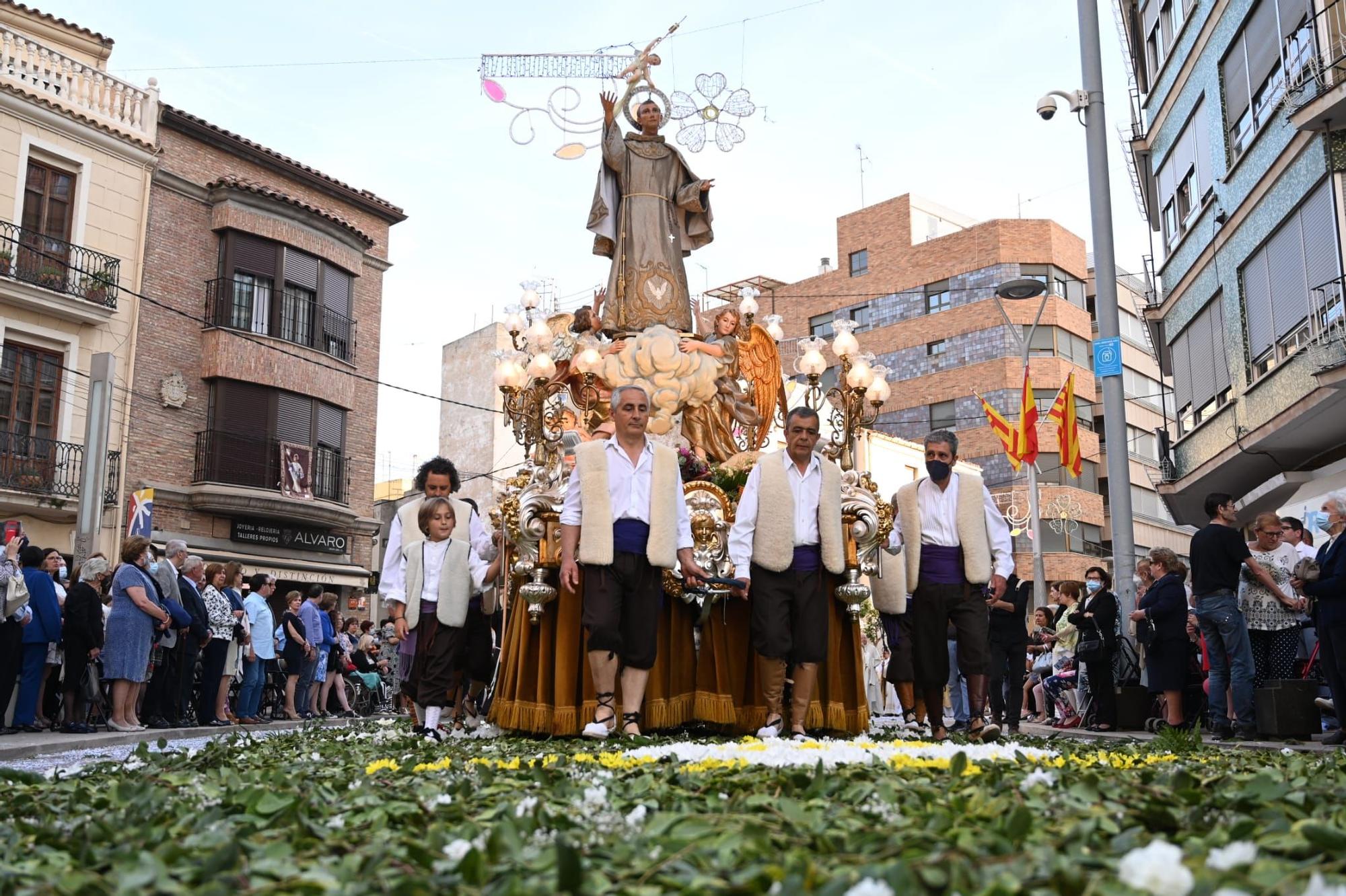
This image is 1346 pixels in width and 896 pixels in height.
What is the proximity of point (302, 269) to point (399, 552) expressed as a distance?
Answer: 2177 cm

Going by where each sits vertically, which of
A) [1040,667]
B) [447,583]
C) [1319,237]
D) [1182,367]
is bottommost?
[1040,667]

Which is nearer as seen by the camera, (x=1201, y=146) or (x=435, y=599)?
(x=435, y=599)

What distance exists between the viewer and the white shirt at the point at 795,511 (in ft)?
26.3

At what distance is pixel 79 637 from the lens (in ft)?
39.4

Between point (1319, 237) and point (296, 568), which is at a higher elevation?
point (1319, 237)

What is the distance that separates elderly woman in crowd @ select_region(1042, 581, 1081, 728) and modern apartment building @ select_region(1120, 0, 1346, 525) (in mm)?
4236

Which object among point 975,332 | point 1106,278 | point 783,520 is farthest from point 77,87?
point 975,332

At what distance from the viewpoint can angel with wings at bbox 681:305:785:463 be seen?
11.2m

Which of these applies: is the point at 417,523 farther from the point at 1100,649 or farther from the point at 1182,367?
the point at 1182,367

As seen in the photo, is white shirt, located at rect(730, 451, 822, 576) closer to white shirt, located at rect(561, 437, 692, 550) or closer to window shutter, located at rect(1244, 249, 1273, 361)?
white shirt, located at rect(561, 437, 692, 550)

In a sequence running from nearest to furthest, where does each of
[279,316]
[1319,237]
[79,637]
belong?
[79,637] → [1319,237] → [279,316]

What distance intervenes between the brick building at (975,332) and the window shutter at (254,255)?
2211 cm

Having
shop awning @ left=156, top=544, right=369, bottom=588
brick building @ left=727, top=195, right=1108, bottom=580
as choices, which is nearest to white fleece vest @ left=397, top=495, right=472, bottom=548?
shop awning @ left=156, top=544, right=369, bottom=588

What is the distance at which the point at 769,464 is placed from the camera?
825 centimetres
